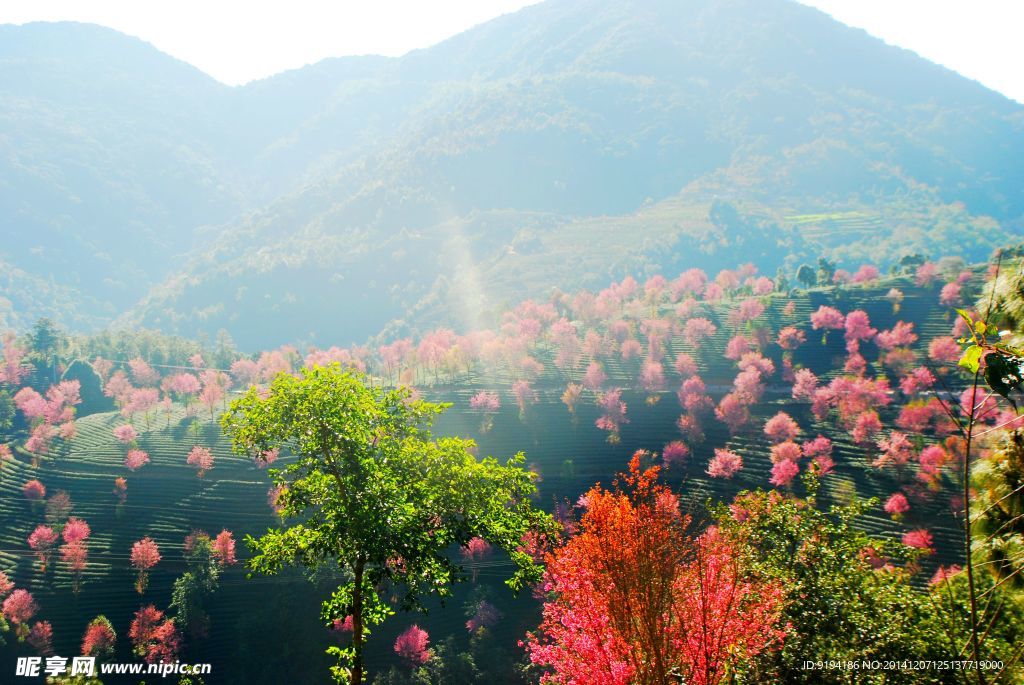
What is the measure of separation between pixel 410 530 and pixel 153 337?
127 metres

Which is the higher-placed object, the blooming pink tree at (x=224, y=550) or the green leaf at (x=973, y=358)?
the green leaf at (x=973, y=358)

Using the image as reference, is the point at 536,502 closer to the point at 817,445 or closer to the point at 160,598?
the point at 817,445

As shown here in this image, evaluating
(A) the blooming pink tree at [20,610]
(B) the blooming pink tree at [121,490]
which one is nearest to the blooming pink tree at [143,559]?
(A) the blooming pink tree at [20,610]

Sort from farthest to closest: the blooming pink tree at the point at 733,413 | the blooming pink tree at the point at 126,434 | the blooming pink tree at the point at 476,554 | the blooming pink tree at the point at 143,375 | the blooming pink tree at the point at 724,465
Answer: the blooming pink tree at the point at 143,375 < the blooming pink tree at the point at 126,434 < the blooming pink tree at the point at 733,413 < the blooming pink tree at the point at 724,465 < the blooming pink tree at the point at 476,554

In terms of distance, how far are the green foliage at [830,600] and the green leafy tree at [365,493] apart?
5.70 m

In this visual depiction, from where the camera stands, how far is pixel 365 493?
11367 millimetres

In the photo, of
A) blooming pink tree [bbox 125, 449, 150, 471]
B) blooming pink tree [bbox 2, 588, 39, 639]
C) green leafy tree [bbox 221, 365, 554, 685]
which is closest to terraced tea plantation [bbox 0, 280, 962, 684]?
blooming pink tree [bbox 125, 449, 150, 471]

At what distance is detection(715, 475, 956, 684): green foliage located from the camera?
12180 millimetres

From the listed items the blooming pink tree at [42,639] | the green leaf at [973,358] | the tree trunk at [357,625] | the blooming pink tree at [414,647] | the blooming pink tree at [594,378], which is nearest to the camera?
the green leaf at [973,358]

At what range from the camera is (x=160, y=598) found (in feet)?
158

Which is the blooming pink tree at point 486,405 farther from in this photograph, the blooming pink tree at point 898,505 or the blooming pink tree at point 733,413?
the blooming pink tree at point 898,505

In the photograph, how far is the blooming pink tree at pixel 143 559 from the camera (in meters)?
48.9

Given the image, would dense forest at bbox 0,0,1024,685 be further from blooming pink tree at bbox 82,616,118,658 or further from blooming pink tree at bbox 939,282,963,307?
blooming pink tree at bbox 939,282,963,307

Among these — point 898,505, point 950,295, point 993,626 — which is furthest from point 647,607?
Result: point 950,295
